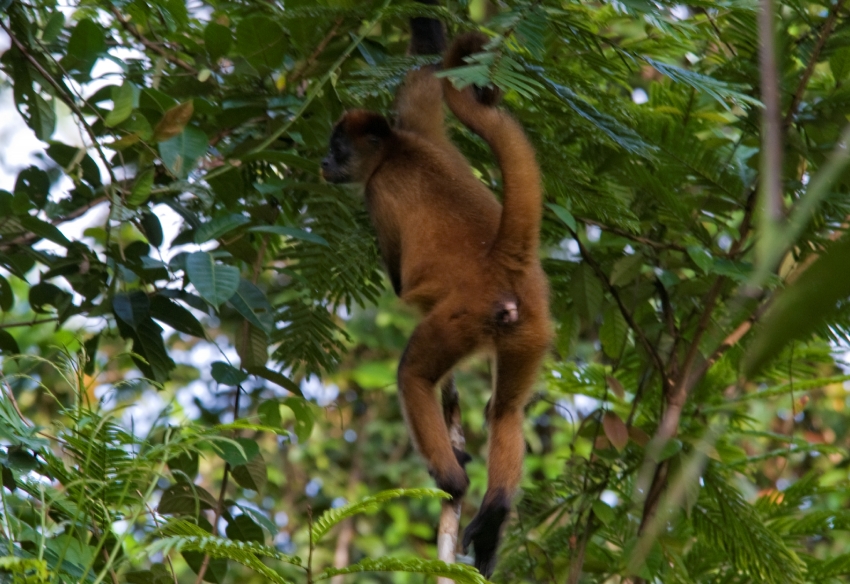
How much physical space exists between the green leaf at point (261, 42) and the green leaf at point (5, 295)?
3.75 feet

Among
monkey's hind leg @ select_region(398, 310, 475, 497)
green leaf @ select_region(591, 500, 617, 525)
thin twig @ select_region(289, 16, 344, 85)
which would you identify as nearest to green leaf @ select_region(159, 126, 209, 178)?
thin twig @ select_region(289, 16, 344, 85)

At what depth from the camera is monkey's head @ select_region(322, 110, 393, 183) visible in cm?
347

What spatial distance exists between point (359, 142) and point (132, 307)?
132cm

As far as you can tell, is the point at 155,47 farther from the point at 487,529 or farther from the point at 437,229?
the point at 487,529

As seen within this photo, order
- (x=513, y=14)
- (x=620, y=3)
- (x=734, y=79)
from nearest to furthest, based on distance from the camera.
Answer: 1. (x=620, y=3)
2. (x=513, y=14)
3. (x=734, y=79)

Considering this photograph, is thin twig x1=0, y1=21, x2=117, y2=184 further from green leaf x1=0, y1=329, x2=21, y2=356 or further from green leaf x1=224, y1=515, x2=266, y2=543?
green leaf x1=224, y1=515, x2=266, y2=543

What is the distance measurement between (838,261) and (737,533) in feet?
9.53

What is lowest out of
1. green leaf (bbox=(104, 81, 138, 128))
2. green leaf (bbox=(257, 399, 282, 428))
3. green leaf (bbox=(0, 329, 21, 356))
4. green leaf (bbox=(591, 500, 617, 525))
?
green leaf (bbox=(591, 500, 617, 525))

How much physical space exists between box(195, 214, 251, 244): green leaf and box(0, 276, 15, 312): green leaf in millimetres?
911

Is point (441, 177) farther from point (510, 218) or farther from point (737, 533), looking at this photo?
point (737, 533)

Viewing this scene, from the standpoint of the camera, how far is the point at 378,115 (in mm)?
3543

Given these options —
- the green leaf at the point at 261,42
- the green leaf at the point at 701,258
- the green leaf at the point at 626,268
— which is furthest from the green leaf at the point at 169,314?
the green leaf at the point at 701,258

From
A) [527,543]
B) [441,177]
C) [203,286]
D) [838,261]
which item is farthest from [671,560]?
[838,261]

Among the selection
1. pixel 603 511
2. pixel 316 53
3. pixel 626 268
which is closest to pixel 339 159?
pixel 316 53
